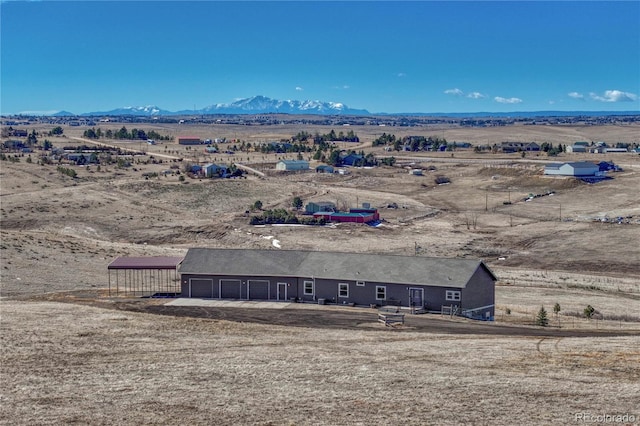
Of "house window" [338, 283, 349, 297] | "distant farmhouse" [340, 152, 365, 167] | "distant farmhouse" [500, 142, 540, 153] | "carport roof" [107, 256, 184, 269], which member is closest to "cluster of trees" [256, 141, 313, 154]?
"distant farmhouse" [340, 152, 365, 167]

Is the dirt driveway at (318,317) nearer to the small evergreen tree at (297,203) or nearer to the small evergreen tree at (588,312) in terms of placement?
the small evergreen tree at (588,312)

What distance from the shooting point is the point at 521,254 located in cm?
7344

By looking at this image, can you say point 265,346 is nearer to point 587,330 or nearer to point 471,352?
point 471,352

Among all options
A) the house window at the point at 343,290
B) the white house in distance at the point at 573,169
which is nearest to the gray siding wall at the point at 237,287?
the house window at the point at 343,290

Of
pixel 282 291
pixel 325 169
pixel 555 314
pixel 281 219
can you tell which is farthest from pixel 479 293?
pixel 325 169

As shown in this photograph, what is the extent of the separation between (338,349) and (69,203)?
219ft

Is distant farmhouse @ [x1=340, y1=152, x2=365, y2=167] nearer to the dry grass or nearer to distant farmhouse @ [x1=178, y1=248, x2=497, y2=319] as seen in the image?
distant farmhouse @ [x1=178, y1=248, x2=497, y2=319]

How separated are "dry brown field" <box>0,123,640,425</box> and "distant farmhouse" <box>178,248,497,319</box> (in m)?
2.33

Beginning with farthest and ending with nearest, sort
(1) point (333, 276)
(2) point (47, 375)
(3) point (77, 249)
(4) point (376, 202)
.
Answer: (4) point (376, 202), (3) point (77, 249), (1) point (333, 276), (2) point (47, 375)

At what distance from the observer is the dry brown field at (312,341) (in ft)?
75.5

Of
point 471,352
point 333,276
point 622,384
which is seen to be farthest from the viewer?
point 333,276

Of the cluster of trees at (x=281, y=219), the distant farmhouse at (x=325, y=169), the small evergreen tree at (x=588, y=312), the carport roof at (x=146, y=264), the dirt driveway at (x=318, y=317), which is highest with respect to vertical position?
the distant farmhouse at (x=325, y=169)

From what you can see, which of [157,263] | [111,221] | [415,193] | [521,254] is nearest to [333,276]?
[157,263]

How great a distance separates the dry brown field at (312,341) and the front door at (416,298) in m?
2.23
